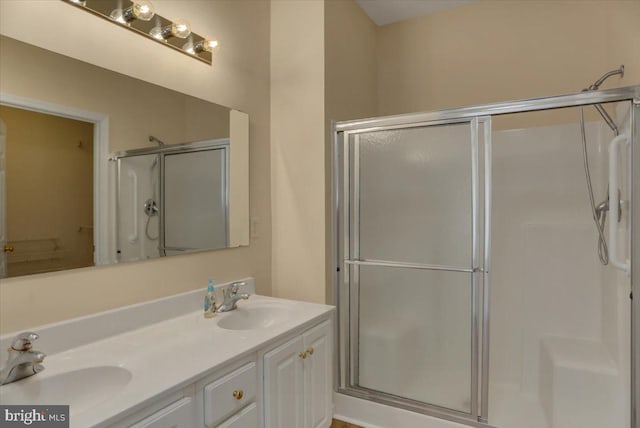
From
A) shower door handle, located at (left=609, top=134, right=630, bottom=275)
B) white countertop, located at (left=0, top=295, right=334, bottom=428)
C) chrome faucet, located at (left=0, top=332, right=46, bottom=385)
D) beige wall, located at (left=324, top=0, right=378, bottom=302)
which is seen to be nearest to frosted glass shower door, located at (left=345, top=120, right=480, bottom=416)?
beige wall, located at (left=324, top=0, right=378, bottom=302)

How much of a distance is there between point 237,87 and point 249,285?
1207mm

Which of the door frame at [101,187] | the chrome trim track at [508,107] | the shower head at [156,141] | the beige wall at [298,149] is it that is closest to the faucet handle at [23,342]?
the door frame at [101,187]

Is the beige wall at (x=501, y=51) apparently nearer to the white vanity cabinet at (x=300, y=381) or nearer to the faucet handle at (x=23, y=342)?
the white vanity cabinet at (x=300, y=381)

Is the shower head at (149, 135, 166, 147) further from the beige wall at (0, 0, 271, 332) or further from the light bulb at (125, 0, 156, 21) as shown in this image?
the light bulb at (125, 0, 156, 21)

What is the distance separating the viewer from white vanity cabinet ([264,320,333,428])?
147 cm

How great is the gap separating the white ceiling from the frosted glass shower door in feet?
4.14

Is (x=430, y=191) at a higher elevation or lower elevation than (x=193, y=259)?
higher

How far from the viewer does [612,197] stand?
5.52 feet

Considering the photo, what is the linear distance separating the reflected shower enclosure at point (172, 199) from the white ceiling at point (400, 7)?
171 centimetres

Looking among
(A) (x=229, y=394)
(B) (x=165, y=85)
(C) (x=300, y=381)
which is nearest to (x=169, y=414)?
(A) (x=229, y=394)

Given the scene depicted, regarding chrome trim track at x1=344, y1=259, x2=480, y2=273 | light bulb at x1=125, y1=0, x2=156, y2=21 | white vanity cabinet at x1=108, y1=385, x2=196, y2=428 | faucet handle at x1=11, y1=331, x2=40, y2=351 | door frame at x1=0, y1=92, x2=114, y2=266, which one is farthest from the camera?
chrome trim track at x1=344, y1=259, x2=480, y2=273

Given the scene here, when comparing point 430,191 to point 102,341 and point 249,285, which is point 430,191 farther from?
point 102,341

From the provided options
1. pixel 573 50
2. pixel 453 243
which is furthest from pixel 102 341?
pixel 573 50

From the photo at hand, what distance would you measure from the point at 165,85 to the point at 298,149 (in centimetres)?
88
